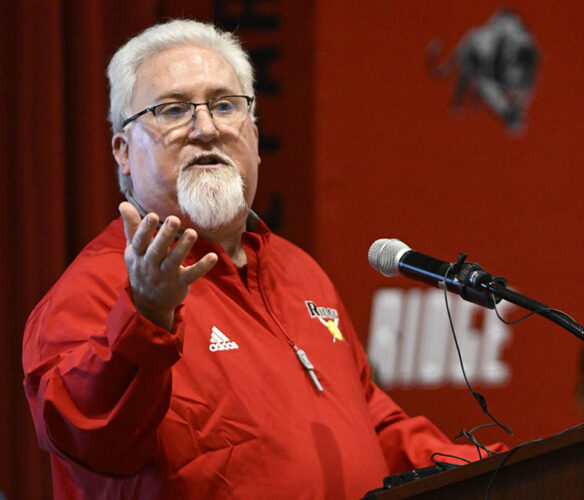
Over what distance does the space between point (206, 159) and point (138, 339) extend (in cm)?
62

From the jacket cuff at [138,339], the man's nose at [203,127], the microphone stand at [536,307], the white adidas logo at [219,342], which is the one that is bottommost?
the white adidas logo at [219,342]

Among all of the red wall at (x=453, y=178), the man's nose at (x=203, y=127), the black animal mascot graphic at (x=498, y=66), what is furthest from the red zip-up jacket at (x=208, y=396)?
the black animal mascot graphic at (x=498, y=66)

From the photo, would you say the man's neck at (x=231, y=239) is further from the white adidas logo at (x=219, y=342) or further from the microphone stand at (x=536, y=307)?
the microphone stand at (x=536, y=307)

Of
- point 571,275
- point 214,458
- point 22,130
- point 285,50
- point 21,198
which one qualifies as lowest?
point 571,275

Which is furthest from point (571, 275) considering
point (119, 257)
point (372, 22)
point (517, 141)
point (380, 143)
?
point (119, 257)

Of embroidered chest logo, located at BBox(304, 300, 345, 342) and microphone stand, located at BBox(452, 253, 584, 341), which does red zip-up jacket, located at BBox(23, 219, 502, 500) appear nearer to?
embroidered chest logo, located at BBox(304, 300, 345, 342)

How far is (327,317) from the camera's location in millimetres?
1747

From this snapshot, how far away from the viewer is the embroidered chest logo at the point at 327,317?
172 centimetres

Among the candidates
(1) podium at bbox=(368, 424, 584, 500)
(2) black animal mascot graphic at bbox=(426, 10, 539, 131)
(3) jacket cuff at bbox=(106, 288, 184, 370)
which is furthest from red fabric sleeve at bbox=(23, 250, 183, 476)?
(2) black animal mascot graphic at bbox=(426, 10, 539, 131)

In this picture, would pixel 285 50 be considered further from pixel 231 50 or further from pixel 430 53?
pixel 231 50

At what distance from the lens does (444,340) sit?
3170mm

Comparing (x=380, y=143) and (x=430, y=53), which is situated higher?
(x=430, y=53)

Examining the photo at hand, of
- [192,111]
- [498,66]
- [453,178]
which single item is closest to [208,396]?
[192,111]

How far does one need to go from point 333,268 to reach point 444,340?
55 cm
